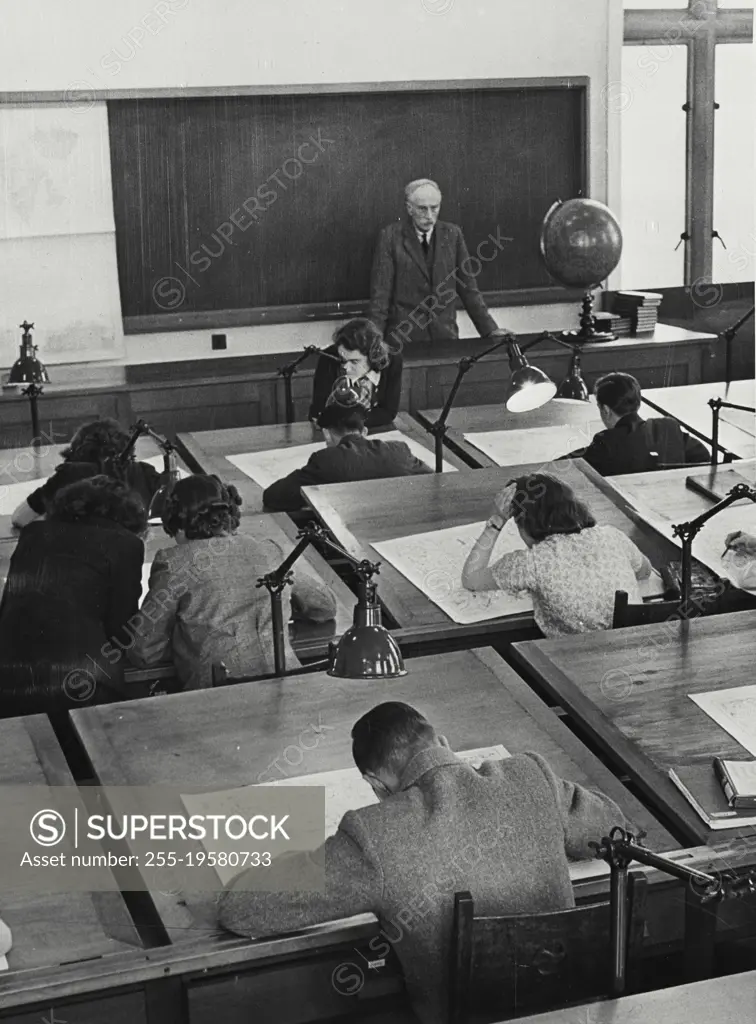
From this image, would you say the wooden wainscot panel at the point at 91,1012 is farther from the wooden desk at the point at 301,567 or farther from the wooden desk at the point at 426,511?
the wooden desk at the point at 426,511

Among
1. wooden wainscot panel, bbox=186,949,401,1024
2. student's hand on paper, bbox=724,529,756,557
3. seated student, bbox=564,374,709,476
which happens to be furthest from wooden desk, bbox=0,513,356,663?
wooden wainscot panel, bbox=186,949,401,1024

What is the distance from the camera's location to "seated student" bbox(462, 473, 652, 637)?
12.1 feet

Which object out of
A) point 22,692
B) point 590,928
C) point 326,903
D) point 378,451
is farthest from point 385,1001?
point 378,451

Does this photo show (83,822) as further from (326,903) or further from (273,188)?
(273,188)

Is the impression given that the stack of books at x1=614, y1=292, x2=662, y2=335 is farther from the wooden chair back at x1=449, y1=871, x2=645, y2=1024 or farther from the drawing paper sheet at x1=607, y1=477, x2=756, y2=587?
the wooden chair back at x1=449, y1=871, x2=645, y2=1024

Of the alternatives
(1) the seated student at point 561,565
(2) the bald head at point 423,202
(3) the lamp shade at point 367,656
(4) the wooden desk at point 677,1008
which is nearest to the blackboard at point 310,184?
(2) the bald head at point 423,202

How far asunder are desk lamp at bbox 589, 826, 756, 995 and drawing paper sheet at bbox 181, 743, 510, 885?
21.0 inches

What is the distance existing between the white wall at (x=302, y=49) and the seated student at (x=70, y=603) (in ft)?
13.5

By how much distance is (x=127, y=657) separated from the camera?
360 centimetres

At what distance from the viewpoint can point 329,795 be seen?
2.79 m

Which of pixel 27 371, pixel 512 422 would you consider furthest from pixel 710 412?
pixel 27 371

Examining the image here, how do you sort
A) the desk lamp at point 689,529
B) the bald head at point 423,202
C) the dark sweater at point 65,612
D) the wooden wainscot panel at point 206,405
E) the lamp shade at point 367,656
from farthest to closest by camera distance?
the bald head at point 423,202 → the wooden wainscot panel at point 206,405 → the dark sweater at point 65,612 → the desk lamp at point 689,529 → the lamp shade at point 367,656

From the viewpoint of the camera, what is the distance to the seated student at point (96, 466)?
13.5 ft

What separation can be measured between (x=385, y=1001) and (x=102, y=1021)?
47 centimetres
